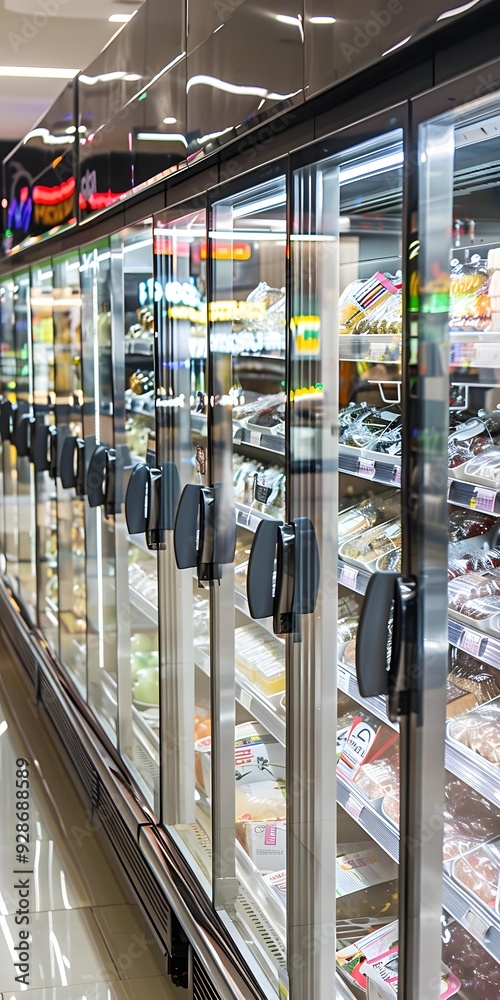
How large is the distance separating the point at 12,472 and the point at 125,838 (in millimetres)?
4119

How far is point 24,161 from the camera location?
205 inches

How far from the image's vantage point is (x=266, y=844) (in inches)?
111

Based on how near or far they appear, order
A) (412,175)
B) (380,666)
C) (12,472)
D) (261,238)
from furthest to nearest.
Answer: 1. (12,472)
2. (261,238)
3. (380,666)
4. (412,175)

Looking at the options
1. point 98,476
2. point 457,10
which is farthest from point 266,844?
point 457,10

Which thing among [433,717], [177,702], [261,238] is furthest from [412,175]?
[177,702]

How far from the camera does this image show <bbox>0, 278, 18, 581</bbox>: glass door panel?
6.84 meters

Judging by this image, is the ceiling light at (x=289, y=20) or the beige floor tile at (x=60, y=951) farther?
the beige floor tile at (x=60, y=951)

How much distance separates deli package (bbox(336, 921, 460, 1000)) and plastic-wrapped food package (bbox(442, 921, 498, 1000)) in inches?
0.9

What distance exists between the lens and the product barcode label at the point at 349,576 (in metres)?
2.02

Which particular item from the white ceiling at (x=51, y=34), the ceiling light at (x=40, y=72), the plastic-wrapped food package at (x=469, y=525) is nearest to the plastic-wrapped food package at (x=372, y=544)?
the plastic-wrapped food package at (x=469, y=525)

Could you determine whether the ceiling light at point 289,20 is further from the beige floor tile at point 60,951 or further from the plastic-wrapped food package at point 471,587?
the beige floor tile at point 60,951

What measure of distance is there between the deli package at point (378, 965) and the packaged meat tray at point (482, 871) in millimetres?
227

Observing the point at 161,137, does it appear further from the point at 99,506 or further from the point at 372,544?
the point at 99,506

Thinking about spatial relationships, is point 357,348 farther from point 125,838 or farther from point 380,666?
point 125,838
